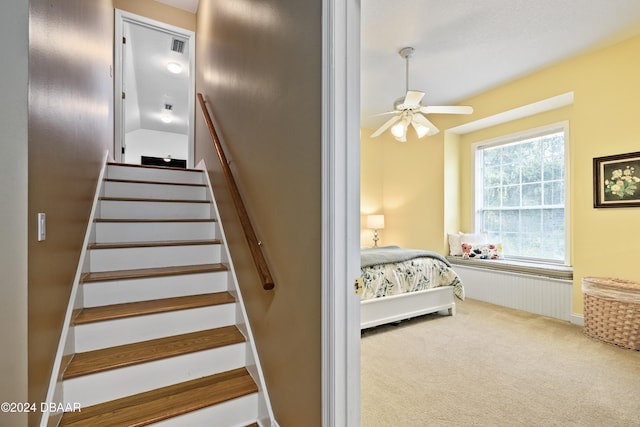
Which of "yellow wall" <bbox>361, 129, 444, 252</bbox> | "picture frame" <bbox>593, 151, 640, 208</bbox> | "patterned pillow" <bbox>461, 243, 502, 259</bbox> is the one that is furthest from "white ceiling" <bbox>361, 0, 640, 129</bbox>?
"patterned pillow" <bbox>461, 243, 502, 259</bbox>

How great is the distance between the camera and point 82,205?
1.95m

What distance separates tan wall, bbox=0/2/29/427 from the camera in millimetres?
937

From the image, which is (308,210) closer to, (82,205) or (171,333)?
(171,333)

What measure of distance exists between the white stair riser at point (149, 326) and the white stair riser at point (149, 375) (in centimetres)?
25

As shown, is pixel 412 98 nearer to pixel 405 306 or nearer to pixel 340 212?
pixel 405 306

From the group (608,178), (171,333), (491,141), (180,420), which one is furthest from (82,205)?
(491,141)

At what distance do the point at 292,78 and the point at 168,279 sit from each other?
160 cm

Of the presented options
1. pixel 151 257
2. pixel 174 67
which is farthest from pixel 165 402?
pixel 174 67

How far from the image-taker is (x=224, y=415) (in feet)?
4.93

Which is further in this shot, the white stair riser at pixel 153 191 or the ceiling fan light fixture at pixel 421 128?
the ceiling fan light fixture at pixel 421 128

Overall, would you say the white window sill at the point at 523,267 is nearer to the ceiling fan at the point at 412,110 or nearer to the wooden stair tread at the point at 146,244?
the ceiling fan at the point at 412,110

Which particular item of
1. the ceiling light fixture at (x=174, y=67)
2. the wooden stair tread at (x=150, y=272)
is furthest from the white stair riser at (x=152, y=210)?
the ceiling light fixture at (x=174, y=67)

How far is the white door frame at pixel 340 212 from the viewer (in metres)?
0.99

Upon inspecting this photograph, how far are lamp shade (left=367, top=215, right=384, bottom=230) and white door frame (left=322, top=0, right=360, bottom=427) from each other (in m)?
4.75
